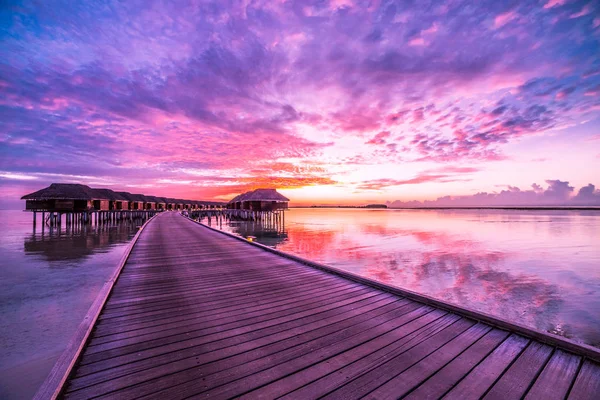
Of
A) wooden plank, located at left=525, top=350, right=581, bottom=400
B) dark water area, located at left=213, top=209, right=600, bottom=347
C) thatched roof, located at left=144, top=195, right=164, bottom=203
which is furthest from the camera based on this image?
thatched roof, located at left=144, top=195, right=164, bottom=203

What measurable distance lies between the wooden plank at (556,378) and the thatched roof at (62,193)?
47212 mm

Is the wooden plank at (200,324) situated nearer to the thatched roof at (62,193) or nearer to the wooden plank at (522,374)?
the wooden plank at (522,374)

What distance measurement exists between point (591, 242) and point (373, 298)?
30.8 meters

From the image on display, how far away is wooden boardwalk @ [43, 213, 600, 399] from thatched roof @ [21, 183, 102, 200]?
41767mm

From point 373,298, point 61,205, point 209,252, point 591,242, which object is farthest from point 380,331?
point 61,205

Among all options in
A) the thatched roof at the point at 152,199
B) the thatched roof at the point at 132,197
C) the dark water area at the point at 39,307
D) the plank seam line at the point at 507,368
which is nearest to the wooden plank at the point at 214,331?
the plank seam line at the point at 507,368

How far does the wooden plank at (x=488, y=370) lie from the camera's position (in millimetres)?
2412

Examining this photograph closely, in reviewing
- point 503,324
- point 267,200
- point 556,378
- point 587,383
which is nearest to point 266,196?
point 267,200

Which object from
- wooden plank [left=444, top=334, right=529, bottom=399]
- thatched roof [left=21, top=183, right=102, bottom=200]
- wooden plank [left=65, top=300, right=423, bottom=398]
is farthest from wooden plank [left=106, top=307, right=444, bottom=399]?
thatched roof [left=21, top=183, right=102, bottom=200]

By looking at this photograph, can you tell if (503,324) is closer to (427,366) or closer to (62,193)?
(427,366)

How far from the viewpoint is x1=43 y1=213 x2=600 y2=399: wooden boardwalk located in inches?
96.3

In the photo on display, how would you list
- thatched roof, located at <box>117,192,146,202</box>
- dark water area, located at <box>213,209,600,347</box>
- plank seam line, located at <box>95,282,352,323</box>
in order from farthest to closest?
1. thatched roof, located at <box>117,192,146,202</box>
2. dark water area, located at <box>213,209,600,347</box>
3. plank seam line, located at <box>95,282,352,323</box>

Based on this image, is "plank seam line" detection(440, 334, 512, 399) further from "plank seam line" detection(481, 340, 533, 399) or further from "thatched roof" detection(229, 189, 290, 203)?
"thatched roof" detection(229, 189, 290, 203)

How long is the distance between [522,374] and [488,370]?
1.03 ft
